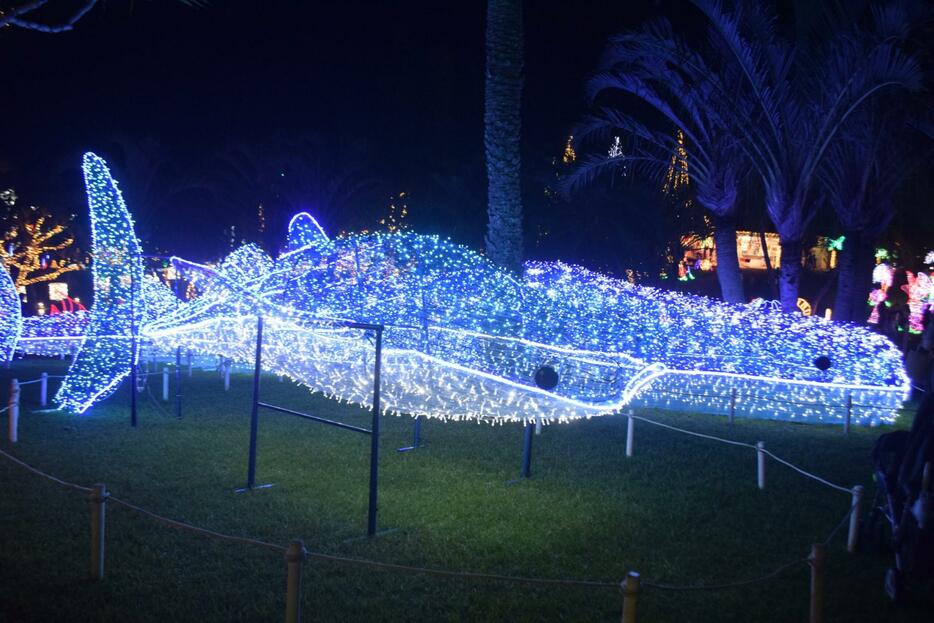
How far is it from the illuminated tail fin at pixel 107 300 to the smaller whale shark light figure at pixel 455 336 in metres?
0.02

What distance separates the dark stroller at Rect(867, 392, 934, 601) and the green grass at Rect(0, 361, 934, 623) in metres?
0.38

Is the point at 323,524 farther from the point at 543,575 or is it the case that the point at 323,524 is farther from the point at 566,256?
the point at 566,256

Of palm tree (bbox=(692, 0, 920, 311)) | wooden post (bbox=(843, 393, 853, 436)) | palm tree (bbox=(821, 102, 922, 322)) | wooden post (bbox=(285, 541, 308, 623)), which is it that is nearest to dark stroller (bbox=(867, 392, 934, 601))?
wooden post (bbox=(285, 541, 308, 623))

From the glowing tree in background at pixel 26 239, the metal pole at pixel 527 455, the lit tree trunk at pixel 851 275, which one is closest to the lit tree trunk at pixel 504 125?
the metal pole at pixel 527 455

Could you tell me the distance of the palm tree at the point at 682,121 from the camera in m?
15.8

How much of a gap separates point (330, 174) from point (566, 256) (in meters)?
9.28

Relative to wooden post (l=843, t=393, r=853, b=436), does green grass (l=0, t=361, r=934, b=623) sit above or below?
below

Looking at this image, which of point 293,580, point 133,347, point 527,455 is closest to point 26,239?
point 133,347

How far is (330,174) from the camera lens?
93.4 feet

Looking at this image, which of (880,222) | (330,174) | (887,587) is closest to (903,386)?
(880,222)

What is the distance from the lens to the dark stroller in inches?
206

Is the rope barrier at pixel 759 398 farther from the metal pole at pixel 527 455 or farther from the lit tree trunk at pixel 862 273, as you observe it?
the metal pole at pixel 527 455

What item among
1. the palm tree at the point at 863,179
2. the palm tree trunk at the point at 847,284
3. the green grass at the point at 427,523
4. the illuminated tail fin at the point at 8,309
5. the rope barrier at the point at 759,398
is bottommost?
the green grass at the point at 427,523

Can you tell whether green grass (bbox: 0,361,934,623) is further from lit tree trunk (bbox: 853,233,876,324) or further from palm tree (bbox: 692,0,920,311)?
lit tree trunk (bbox: 853,233,876,324)
